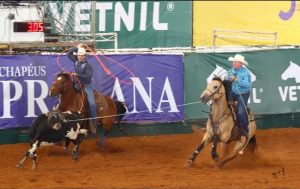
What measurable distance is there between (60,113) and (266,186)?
4.18 metres

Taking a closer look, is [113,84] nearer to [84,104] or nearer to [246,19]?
[84,104]

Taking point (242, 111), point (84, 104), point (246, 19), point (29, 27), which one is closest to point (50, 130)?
point (84, 104)

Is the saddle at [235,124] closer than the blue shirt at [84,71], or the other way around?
the saddle at [235,124]

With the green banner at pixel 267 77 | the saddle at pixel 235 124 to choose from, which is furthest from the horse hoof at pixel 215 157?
the green banner at pixel 267 77

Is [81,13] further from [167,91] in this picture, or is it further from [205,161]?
[205,161]

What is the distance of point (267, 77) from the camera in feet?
56.0

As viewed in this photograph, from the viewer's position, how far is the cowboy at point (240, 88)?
42.2 feet

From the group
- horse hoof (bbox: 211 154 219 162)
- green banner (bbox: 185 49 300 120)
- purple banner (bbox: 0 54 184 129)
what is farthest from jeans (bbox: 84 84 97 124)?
green banner (bbox: 185 49 300 120)

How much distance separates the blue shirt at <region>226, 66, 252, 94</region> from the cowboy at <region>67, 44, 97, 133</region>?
9.17 ft

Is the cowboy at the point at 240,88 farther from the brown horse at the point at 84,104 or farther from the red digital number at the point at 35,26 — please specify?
the red digital number at the point at 35,26

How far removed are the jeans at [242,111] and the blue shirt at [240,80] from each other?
0.09 meters

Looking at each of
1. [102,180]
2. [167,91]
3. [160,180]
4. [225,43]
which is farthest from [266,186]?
[225,43]

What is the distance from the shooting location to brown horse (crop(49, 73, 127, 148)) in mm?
13312

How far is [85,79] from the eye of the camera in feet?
45.1
